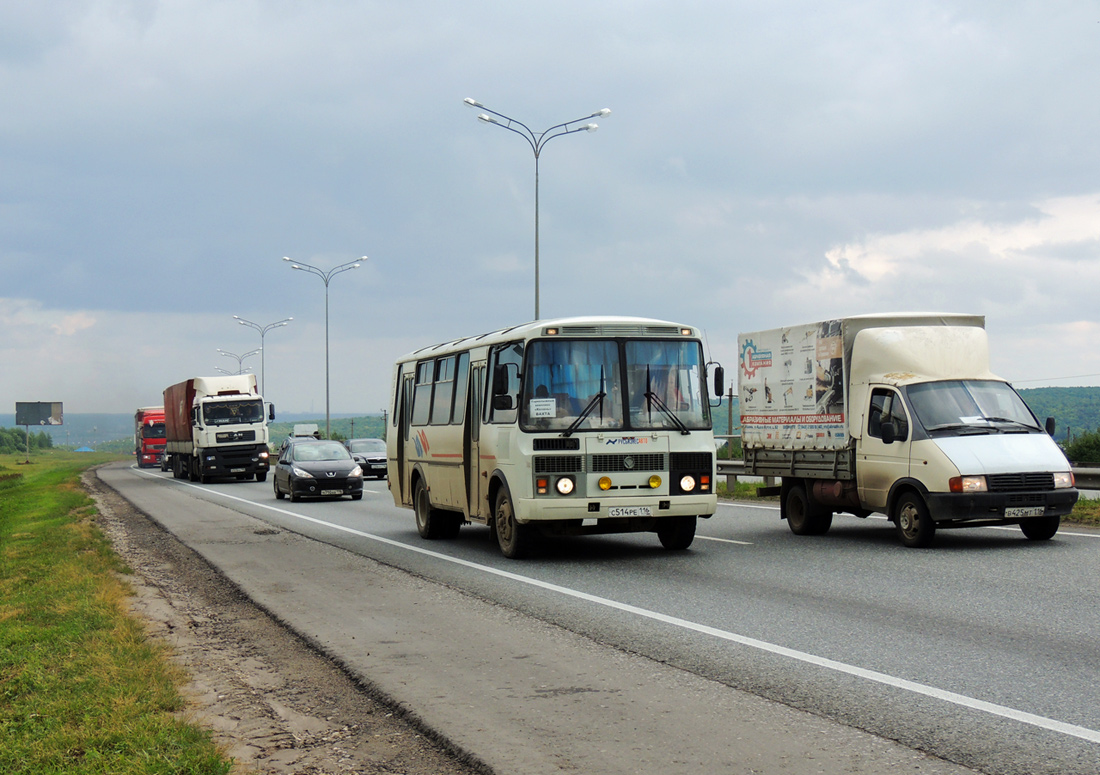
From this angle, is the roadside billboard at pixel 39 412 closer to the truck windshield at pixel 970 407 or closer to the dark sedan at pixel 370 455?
the dark sedan at pixel 370 455

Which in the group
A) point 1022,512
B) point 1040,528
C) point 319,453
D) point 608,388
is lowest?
point 1040,528

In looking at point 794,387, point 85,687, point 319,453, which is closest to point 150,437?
point 319,453

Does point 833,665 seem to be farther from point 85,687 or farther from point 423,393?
point 423,393


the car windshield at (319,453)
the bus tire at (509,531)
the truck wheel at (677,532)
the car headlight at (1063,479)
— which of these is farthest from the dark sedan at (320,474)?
the car headlight at (1063,479)

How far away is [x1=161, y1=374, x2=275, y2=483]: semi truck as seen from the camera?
41250 mm

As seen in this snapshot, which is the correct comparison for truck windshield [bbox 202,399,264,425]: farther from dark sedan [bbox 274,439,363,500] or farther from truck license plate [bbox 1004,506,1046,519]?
truck license plate [bbox 1004,506,1046,519]

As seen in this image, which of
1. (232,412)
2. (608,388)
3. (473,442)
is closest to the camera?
(608,388)

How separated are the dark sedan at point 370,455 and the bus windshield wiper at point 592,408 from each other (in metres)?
28.3

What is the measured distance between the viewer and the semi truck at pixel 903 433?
13.8 m

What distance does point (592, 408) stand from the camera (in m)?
13.4

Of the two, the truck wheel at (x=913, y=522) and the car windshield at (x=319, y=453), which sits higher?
the car windshield at (x=319, y=453)

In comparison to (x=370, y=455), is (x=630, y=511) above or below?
below

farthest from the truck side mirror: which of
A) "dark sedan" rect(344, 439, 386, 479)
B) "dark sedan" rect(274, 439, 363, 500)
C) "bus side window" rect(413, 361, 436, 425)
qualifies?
"dark sedan" rect(344, 439, 386, 479)

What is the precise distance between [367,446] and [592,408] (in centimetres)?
2979
